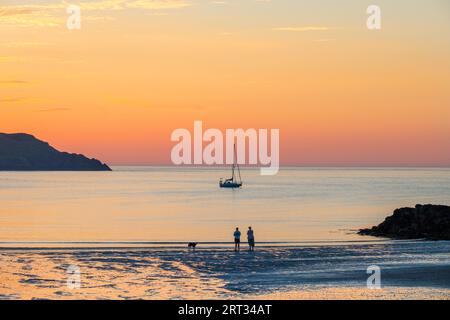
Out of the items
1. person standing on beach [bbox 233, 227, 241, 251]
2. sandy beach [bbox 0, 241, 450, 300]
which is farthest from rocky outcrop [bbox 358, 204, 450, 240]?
person standing on beach [bbox 233, 227, 241, 251]

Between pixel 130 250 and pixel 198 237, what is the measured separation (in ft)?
93.2

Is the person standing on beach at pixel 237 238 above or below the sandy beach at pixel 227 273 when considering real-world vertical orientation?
above

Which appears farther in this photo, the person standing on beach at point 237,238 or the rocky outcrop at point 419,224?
the rocky outcrop at point 419,224

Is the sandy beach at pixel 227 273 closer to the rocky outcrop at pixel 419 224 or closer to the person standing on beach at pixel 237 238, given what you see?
the person standing on beach at pixel 237 238

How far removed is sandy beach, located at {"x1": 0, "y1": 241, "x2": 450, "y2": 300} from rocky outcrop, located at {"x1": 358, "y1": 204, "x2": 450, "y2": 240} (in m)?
7.89

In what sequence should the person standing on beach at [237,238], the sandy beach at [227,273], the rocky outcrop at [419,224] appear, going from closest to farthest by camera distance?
the sandy beach at [227,273], the person standing on beach at [237,238], the rocky outcrop at [419,224]

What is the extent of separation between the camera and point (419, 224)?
173 ft

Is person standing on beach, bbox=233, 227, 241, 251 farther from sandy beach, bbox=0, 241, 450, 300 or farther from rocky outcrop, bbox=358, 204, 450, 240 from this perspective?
rocky outcrop, bbox=358, 204, 450, 240

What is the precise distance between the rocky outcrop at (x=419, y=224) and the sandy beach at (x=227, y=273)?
7894 millimetres

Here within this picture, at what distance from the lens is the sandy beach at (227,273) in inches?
1009

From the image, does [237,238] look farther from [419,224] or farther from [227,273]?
[419,224]

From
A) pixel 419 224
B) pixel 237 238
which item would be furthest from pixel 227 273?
pixel 419 224

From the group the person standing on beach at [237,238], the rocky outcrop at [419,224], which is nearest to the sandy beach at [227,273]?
the person standing on beach at [237,238]

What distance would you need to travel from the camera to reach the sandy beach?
84.1 ft
